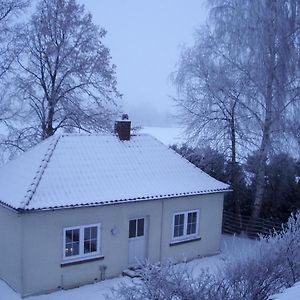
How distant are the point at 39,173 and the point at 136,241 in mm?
4321

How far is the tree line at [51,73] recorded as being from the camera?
22.0 meters

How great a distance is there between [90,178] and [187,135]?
8.66 m

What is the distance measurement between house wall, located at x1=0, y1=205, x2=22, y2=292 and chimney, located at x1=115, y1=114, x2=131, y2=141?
5.43m

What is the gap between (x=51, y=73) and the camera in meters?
22.6

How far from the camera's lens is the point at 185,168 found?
17859 millimetres

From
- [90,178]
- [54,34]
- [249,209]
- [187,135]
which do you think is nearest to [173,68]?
[187,135]

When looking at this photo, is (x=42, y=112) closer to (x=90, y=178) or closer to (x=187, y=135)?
(x=187, y=135)

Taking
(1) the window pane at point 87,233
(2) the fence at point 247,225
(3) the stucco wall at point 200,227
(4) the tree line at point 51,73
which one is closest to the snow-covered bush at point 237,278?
(1) the window pane at point 87,233

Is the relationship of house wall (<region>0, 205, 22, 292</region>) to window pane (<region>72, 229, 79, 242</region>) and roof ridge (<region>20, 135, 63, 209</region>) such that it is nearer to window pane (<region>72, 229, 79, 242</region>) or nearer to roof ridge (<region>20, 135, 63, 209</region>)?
roof ridge (<region>20, 135, 63, 209</region>)

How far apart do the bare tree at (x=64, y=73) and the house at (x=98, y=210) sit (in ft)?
21.5

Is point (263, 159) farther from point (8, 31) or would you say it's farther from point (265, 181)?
point (8, 31)

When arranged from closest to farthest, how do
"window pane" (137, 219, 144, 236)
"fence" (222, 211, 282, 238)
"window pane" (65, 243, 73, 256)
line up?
1. "window pane" (65, 243, 73, 256)
2. "window pane" (137, 219, 144, 236)
3. "fence" (222, 211, 282, 238)

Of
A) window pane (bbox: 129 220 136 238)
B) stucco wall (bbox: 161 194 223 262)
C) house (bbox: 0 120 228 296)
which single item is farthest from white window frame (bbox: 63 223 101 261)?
stucco wall (bbox: 161 194 223 262)

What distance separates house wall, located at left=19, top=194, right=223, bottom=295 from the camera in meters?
13.0
